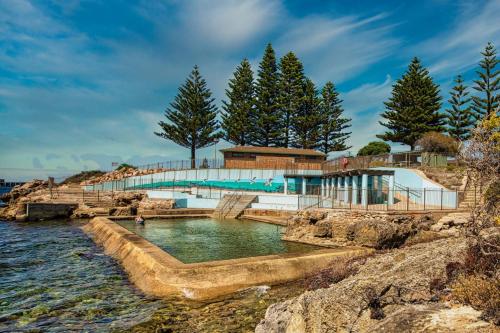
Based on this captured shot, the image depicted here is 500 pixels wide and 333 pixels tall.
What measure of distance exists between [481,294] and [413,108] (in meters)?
52.0

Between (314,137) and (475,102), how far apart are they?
78.8ft

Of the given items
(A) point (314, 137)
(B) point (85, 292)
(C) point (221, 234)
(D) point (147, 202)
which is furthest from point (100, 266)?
(A) point (314, 137)

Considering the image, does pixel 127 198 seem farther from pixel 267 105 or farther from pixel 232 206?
pixel 267 105

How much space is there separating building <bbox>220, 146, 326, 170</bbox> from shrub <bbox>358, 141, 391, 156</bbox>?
24.3ft

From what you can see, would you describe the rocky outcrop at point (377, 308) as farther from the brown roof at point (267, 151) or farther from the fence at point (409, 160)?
the brown roof at point (267, 151)

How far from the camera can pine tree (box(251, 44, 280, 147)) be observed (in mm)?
61531

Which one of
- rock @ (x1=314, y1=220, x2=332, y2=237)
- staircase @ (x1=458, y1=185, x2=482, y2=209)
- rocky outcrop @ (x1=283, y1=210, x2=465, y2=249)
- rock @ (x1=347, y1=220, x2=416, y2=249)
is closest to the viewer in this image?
staircase @ (x1=458, y1=185, x2=482, y2=209)

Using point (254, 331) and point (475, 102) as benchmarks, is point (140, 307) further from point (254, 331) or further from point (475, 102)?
point (475, 102)

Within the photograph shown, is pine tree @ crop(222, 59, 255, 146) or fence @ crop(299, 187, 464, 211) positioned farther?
pine tree @ crop(222, 59, 255, 146)

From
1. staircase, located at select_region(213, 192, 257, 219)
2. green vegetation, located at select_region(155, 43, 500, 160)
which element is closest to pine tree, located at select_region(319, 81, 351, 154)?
green vegetation, located at select_region(155, 43, 500, 160)

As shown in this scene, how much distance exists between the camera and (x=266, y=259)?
1193 cm

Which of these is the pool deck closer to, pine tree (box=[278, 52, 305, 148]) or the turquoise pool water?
the turquoise pool water

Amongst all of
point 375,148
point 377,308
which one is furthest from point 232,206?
point 375,148

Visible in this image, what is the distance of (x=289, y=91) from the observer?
6394 cm
